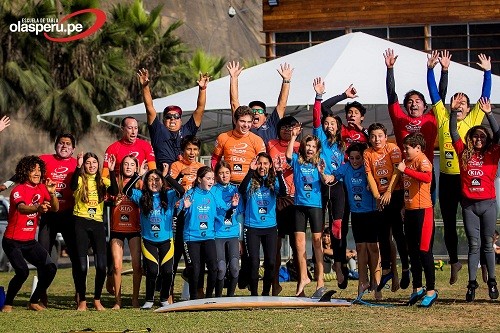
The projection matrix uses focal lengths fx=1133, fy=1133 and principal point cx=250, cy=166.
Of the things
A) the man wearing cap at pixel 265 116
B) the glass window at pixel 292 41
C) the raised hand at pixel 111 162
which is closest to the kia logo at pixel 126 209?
the raised hand at pixel 111 162

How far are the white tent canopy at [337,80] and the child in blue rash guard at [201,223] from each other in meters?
5.86

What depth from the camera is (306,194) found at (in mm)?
12516

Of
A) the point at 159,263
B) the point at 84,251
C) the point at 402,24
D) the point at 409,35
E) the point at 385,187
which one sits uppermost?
the point at 402,24

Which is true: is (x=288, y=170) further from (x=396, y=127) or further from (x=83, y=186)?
(x=83, y=186)

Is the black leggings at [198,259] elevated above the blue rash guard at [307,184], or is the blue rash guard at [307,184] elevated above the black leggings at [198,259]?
the blue rash guard at [307,184]

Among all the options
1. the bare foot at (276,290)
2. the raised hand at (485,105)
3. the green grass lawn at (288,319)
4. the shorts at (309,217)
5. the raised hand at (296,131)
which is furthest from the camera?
the bare foot at (276,290)

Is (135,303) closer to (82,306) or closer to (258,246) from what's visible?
(82,306)

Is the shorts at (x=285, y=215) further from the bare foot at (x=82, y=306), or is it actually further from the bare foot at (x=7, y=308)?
the bare foot at (x=7, y=308)

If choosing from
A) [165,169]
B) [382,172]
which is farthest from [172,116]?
[382,172]

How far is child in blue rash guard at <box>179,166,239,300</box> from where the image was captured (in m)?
12.2

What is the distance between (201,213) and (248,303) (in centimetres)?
129

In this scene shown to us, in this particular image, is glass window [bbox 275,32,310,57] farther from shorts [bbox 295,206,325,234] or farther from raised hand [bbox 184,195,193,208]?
raised hand [bbox 184,195,193,208]

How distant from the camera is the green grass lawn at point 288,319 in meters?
9.84

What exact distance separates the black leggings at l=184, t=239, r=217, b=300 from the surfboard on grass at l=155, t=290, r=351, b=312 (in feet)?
2.17
